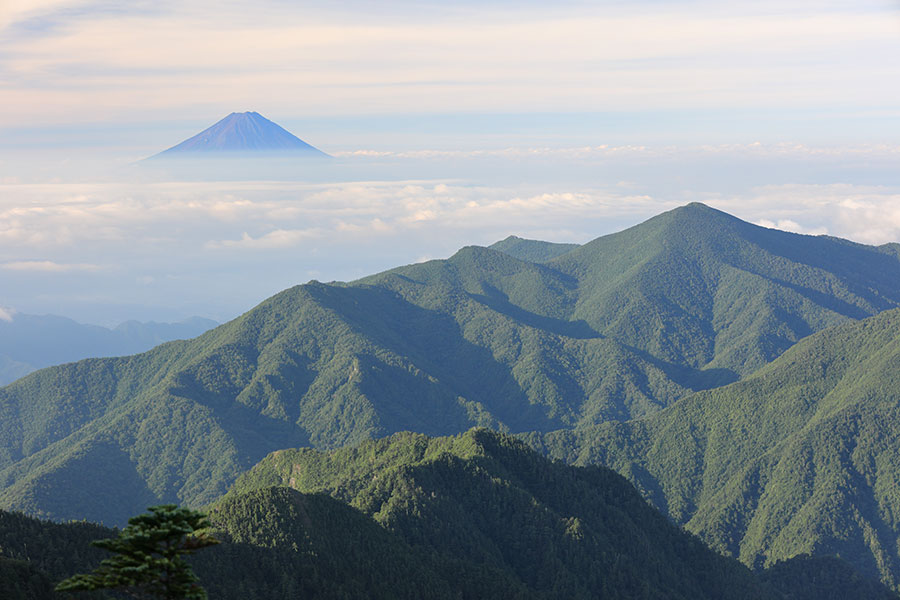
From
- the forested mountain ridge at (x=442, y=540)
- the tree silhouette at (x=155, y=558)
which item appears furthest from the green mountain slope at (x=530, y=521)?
the tree silhouette at (x=155, y=558)

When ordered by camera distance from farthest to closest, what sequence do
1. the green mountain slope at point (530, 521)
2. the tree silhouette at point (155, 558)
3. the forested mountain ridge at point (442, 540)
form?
the green mountain slope at point (530, 521) → the forested mountain ridge at point (442, 540) → the tree silhouette at point (155, 558)

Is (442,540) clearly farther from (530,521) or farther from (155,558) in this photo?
(155,558)

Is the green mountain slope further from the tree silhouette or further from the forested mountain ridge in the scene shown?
the tree silhouette

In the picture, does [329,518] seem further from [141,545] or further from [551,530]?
[141,545]

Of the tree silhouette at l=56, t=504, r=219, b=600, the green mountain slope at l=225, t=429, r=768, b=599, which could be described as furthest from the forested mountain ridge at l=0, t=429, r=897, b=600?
the tree silhouette at l=56, t=504, r=219, b=600

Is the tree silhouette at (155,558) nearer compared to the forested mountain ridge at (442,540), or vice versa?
the tree silhouette at (155,558)

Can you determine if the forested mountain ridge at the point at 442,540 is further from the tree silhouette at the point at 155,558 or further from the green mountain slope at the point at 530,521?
the tree silhouette at the point at 155,558

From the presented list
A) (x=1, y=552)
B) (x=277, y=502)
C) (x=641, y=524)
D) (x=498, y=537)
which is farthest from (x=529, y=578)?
(x=1, y=552)

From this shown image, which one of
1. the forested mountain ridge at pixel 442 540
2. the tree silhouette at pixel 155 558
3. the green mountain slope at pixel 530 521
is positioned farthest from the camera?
the green mountain slope at pixel 530 521

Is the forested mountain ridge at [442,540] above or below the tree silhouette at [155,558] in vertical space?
below
